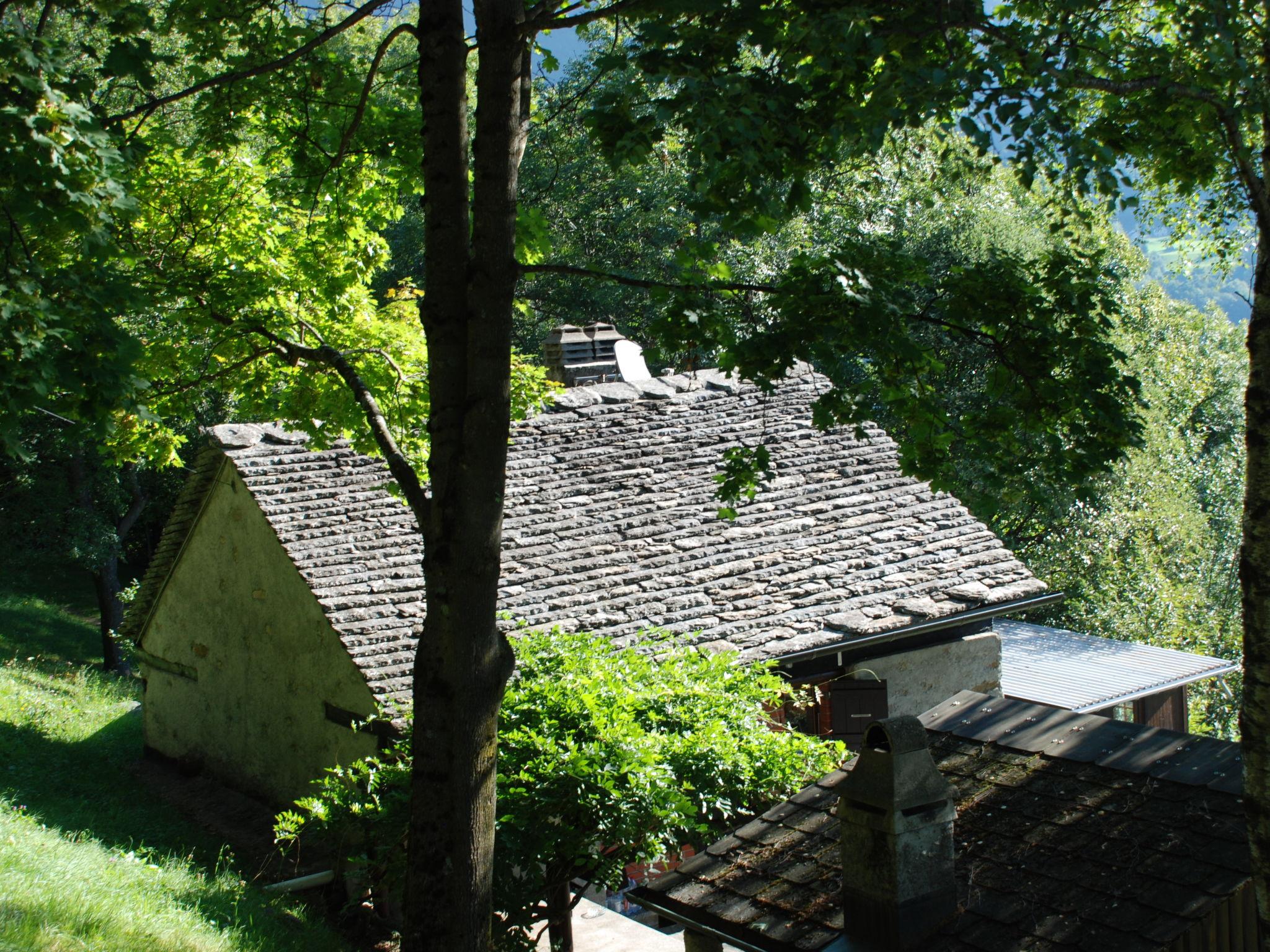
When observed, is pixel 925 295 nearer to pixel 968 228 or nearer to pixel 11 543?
pixel 968 228

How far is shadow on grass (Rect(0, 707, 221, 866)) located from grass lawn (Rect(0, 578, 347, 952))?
2 cm

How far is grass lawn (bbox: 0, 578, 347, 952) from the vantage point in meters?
6.68

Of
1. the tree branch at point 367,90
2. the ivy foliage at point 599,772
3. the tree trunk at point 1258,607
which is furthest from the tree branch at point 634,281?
the ivy foliage at point 599,772

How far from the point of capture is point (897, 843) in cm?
505

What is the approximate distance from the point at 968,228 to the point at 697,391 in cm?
1171

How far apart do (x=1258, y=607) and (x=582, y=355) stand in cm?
1321

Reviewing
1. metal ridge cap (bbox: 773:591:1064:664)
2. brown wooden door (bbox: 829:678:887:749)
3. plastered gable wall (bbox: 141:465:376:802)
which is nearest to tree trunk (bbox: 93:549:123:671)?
plastered gable wall (bbox: 141:465:376:802)

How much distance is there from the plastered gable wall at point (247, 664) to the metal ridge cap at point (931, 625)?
449cm

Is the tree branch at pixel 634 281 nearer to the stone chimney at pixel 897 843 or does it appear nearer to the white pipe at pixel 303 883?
the stone chimney at pixel 897 843

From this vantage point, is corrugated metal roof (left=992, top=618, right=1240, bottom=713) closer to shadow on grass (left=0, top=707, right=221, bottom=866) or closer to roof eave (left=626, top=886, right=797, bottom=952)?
roof eave (left=626, top=886, right=797, bottom=952)

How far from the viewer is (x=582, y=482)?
43.8ft

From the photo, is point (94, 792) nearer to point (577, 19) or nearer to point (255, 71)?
point (255, 71)

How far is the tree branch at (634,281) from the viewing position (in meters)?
5.89

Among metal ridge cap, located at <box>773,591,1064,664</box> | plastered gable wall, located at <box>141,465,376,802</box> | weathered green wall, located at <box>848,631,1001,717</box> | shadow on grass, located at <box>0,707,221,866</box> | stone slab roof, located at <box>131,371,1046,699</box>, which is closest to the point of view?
shadow on grass, located at <box>0,707,221,866</box>
